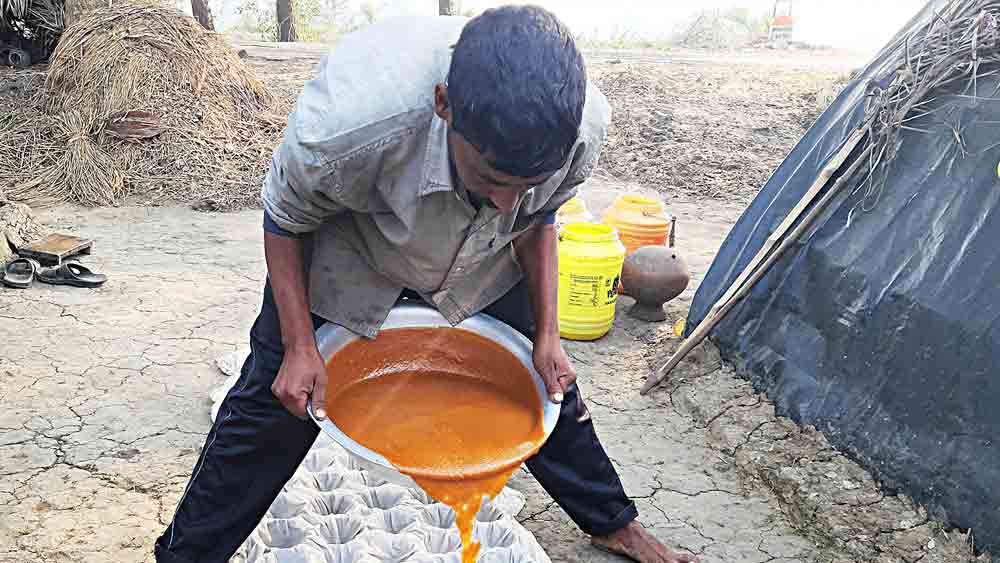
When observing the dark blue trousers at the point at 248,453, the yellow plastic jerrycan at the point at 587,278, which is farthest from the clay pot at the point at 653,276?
the dark blue trousers at the point at 248,453

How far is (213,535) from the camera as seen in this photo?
1.90 meters

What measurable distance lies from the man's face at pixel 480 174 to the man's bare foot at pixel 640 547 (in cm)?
130

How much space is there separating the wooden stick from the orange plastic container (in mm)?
1080

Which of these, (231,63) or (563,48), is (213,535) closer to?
(563,48)

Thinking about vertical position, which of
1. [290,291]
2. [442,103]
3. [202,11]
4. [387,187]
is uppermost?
[442,103]

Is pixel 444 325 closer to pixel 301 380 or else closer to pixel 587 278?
pixel 301 380

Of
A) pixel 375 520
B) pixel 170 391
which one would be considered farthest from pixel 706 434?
pixel 170 391

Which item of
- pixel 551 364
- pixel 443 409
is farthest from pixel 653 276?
pixel 443 409

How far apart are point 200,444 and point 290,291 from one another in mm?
1461

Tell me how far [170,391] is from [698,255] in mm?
3242

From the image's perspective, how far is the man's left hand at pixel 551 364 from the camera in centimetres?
174

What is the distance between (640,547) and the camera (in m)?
2.29

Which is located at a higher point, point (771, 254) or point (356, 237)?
point (356, 237)

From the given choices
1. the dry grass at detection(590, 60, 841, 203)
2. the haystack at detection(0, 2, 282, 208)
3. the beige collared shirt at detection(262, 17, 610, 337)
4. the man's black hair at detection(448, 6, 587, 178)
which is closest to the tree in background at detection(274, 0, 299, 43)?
the dry grass at detection(590, 60, 841, 203)
